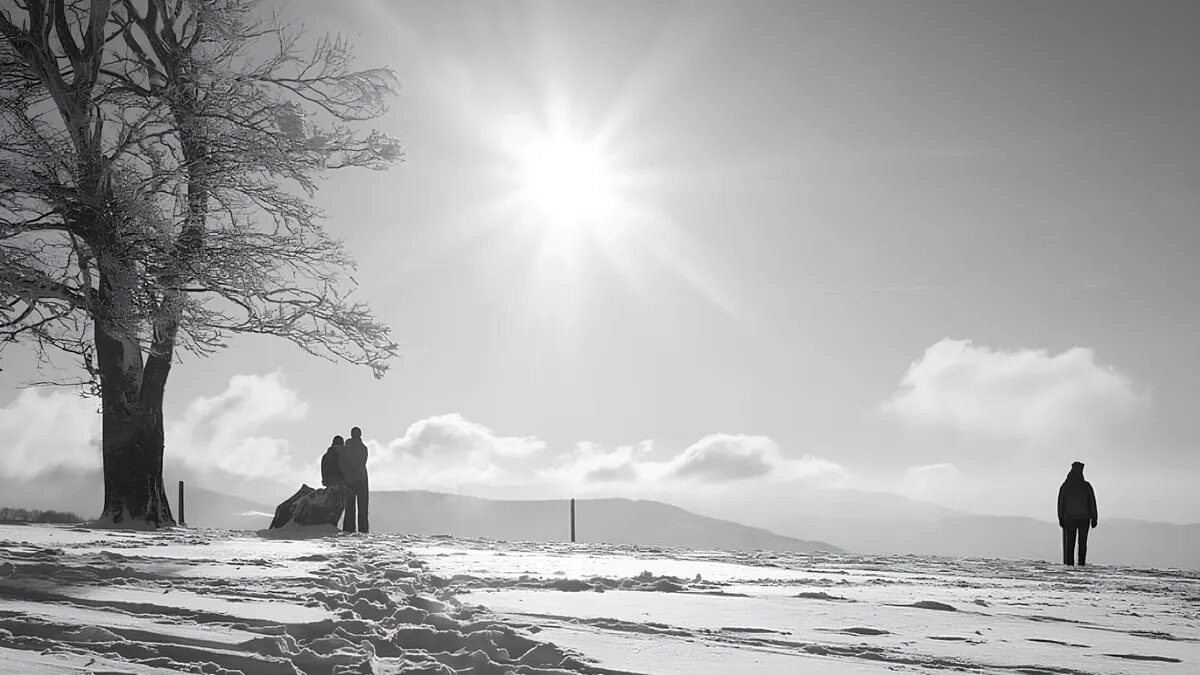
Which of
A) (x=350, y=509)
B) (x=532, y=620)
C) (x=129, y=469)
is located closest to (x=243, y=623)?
(x=532, y=620)

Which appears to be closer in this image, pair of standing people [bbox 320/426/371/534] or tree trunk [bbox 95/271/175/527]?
tree trunk [bbox 95/271/175/527]

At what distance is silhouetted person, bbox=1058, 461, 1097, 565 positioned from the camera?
15969 mm

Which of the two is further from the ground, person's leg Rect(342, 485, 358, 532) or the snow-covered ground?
the snow-covered ground

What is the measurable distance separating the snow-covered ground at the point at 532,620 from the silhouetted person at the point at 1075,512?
8.19 m

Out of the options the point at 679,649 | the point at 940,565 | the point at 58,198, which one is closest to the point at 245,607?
the point at 679,649

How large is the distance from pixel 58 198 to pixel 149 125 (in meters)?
1.90

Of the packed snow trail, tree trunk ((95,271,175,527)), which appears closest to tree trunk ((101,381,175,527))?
tree trunk ((95,271,175,527))

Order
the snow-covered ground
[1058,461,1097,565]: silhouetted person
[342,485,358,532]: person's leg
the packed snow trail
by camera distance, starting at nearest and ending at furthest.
Result: the packed snow trail
the snow-covered ground
[1058,461,1097,565]: silhouetted person
[342,485,358,532]: person's leg

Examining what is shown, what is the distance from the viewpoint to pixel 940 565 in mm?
12000

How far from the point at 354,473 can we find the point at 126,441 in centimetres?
387

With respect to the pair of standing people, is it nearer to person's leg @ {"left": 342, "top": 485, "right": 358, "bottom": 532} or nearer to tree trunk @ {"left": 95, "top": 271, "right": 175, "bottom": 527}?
person's leg @ {"left": 342, "top": 485, "right": 358, "bottom": 532}

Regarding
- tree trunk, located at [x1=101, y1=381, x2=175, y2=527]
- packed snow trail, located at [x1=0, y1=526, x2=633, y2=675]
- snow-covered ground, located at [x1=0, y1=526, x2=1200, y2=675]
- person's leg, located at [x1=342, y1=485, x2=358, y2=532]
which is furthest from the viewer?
person's leg, located at [x1=342, y1=485, x2=358, y2=532]

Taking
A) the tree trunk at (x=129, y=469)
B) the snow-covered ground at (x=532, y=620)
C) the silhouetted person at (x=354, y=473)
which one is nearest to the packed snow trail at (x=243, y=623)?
the snow-covered ground at (x=532, y=620)

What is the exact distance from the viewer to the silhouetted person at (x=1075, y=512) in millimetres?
15969
